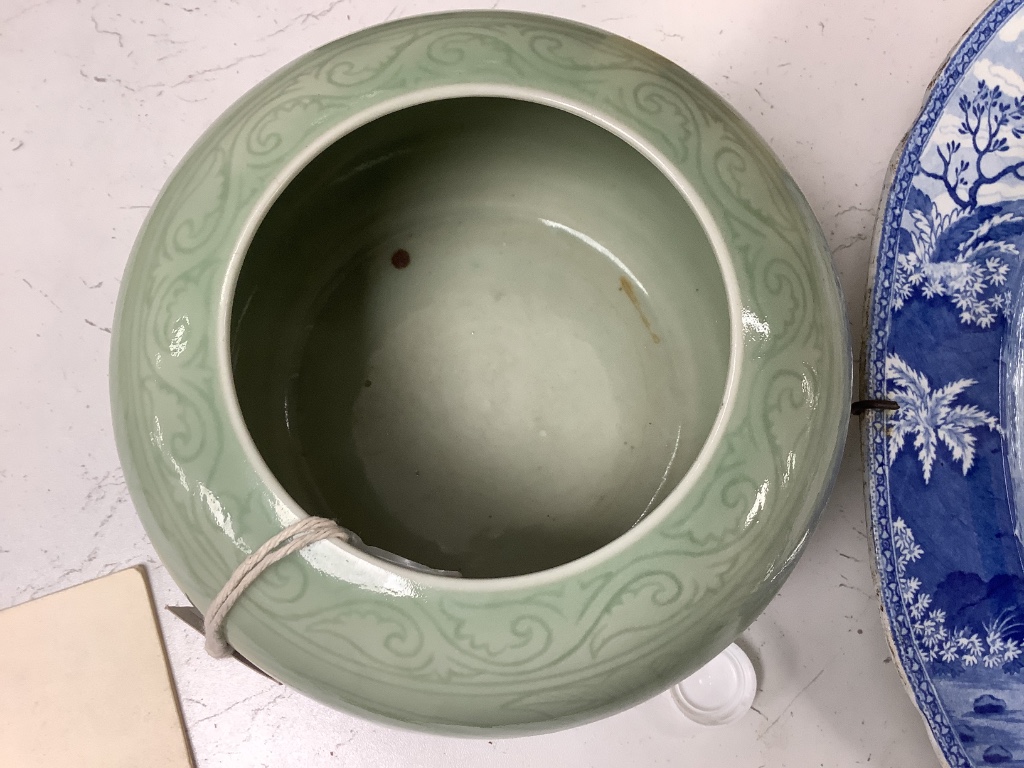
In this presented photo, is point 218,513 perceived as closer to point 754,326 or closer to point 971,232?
point 754,326

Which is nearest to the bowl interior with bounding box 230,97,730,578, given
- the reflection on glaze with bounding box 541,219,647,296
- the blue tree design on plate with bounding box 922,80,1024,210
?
the reflection on glaze with bounding box 541,219,647,296

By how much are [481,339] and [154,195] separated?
13.5 inches

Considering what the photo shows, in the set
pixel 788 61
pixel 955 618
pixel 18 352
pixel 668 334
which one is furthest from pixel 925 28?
pixel 18 352

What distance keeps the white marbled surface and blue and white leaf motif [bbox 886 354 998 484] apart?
6 centimetres

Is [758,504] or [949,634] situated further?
[949,634]

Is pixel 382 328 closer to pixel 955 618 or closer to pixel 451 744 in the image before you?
pixel 451 744

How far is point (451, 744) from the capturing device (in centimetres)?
65

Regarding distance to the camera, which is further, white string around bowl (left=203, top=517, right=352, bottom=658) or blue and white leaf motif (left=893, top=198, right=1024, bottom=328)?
A: blue and white leaf motif (left=893, top=198, right=1024, bottom=328)

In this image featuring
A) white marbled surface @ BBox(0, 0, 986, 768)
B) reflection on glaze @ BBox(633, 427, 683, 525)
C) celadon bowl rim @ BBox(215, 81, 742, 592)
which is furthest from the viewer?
white marbled surface @ BBox(0, 0, 986, 768)

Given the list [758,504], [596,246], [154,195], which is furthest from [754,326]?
[154,195]

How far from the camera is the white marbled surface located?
2.15 ft

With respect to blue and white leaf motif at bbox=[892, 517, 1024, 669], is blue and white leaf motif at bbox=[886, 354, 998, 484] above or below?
above

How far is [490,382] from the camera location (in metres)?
0.61

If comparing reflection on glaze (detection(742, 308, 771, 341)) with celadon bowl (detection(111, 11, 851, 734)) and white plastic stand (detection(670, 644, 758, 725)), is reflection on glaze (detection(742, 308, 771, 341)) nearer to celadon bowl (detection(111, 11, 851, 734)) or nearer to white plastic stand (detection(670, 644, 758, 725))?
celadon bowl (detection(111, 11, 851, 734))
